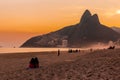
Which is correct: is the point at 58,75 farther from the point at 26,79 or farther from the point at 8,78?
the point at 8,78

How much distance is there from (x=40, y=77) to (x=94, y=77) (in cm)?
488

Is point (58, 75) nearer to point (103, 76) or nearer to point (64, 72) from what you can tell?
point (64, 72)

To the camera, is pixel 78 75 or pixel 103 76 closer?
pixel 103 76

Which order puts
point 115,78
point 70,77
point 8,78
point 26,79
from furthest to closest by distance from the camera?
point 8,78, point 26,79, point 70,77, point 115,78

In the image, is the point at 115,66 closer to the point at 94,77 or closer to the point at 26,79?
the point at 94,77

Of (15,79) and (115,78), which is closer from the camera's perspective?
(115,78)

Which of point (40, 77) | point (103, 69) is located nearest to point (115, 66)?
point (103, 69)

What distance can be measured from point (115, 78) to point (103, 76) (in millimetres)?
1029

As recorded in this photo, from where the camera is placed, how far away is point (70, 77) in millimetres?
20328

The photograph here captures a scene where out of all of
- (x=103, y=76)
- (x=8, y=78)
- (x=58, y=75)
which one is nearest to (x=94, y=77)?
(x=103, y=76)

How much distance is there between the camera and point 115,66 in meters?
22.2

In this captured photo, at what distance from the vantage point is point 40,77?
22094 mm

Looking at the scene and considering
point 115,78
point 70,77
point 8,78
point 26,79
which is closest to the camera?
point 115,78

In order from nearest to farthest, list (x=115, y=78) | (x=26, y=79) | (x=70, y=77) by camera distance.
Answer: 1. (x=115, y=78)
2. (x=70, y=77)
3. (x=26, y=79)
